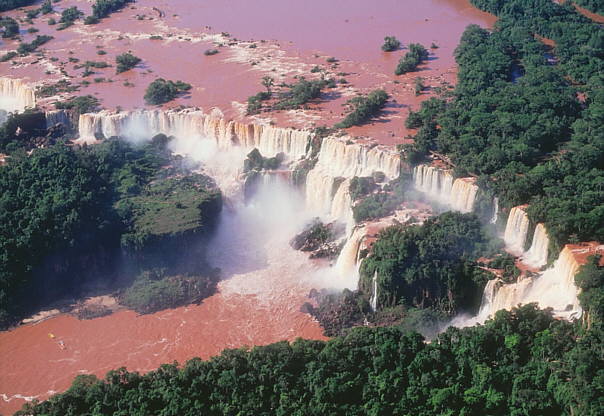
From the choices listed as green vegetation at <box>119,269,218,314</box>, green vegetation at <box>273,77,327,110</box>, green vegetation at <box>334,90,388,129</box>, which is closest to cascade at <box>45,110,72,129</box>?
green vegetation at <box>273,77,327,110</box>

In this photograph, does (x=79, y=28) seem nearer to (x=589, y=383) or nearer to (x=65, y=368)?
(x=65, y=368)

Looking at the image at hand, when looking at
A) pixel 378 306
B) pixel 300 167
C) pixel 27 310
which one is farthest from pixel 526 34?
pixel 27 310

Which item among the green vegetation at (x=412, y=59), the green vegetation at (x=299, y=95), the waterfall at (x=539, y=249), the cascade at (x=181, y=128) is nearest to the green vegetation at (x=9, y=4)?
the cascade at (x=181, y=128)

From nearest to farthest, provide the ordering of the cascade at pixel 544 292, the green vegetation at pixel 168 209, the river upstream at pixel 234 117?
1. the cascade at pixel 544 292
2. the river upstream at pixel 234 117
3. the green vegetation at pixel 168 209

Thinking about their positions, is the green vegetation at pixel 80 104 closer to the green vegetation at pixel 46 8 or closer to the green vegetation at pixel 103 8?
the green vegetation at pixel 103 8

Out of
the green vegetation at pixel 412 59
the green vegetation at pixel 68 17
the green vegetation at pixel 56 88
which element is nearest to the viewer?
the green vegetation at pixel 412 59
